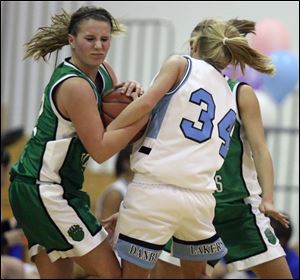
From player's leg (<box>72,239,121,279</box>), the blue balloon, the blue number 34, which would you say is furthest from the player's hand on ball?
the blue balloon

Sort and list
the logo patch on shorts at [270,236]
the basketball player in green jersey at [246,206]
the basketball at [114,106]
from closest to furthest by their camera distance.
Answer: the basketball at [114,106], the basketball player in green jersey at [246,206], the logo patch on shorts at [270,236]

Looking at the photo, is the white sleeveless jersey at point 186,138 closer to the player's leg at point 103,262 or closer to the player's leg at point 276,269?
the player's leg at point 103,262

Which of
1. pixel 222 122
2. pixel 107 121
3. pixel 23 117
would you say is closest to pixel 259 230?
pixel 222 122

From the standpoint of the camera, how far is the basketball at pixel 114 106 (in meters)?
3.69

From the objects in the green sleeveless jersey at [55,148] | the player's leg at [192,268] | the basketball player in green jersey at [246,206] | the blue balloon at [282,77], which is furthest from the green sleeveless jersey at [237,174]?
the blue balloon at [282,77]

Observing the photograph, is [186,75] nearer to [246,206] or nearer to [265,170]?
[265,170]

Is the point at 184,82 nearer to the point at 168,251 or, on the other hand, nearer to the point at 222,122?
the point at 222,122

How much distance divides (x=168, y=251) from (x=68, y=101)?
3.83 ft

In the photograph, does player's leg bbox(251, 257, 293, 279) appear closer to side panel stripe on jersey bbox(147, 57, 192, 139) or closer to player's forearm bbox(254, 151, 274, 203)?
player's forearm bbox(254, 151, 274, 203)

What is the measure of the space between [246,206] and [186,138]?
832 mm

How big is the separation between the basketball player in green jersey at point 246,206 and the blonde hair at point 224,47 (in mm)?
211

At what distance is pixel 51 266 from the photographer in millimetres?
3963

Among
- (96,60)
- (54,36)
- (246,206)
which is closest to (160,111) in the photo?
(96,60)

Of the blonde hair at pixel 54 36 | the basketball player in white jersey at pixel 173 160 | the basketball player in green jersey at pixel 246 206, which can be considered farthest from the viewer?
the basketball player in green jersey at pixel 246 206
